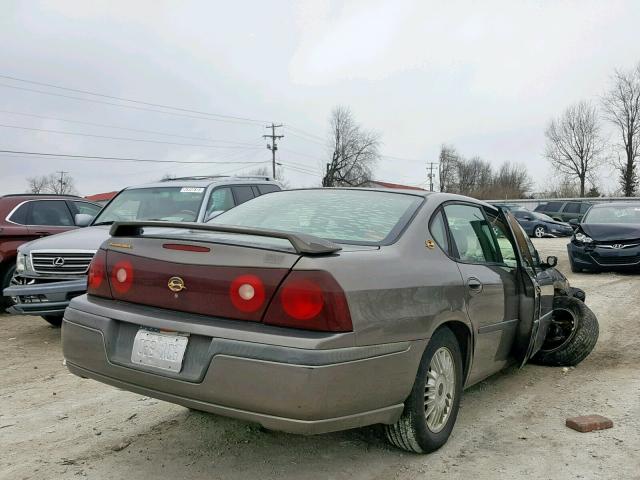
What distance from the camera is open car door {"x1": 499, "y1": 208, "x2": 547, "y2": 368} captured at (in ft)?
14.1

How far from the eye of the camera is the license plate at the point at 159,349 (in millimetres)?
2732

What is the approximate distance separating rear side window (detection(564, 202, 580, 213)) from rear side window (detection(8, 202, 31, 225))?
27556mm

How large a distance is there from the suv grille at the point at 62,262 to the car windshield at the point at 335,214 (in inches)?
106

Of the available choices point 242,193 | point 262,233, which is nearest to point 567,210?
point 242,193

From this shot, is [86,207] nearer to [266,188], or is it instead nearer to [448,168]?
[266,188]

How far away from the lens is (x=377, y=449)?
3346 millimetres

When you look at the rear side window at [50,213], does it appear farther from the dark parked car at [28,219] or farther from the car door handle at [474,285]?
the car door handle at [474,285]

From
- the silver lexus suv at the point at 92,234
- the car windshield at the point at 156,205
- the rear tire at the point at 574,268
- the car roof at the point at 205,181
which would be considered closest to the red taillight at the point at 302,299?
the silver lexus suv at the point at 92,234

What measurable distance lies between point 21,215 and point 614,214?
11120 mm

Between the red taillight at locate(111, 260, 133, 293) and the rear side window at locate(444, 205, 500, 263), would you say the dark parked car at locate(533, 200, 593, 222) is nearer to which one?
the rear side window at locate(444, 205, 500, 263)

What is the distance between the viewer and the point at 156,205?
7.12 m

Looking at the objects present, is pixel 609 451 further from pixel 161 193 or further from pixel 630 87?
pixel 630 87

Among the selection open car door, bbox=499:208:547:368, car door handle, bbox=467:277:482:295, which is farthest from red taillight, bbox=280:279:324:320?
open car door, bbox=499:208:547:368

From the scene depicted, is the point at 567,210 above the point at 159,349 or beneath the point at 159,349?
above
